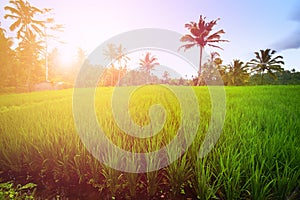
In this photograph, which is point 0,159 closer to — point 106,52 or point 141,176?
point 141,176

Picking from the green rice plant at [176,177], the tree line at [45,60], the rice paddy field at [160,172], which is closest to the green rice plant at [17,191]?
the rice paddy field at [160,172]

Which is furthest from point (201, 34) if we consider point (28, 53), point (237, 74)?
point (28, 53)

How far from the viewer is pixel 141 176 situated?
151 centimetres

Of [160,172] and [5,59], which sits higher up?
[5,59]

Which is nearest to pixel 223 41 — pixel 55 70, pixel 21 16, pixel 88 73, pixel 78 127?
pixel 21 16

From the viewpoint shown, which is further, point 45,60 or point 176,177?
point 45,60

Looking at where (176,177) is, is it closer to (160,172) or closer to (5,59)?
(160,172)

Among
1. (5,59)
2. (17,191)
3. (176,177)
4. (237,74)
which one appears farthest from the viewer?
(237,74)

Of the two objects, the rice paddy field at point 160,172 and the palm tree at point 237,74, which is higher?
the palm tree at point 237,74

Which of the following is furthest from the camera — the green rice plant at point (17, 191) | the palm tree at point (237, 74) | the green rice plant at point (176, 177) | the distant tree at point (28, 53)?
the palm tree at point (237, 74)

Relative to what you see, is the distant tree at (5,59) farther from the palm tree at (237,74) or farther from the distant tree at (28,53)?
the palm tree at (237,74)

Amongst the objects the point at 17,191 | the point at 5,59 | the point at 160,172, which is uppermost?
the point at 5,59

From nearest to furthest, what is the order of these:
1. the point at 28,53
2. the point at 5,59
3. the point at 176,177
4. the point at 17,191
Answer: the point at 176,177 < the point at 17,191 < the point at 5,59 < the point at 28,53

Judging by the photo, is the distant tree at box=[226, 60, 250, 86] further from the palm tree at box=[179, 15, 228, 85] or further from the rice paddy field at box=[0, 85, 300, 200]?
the rice paddy field at box=[0, 85, 300, 200]
